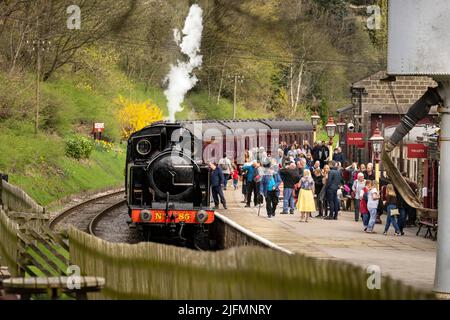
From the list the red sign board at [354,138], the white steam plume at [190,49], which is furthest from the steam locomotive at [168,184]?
the white steam plume at [190,49]

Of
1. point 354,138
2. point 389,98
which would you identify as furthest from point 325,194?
point 389,98

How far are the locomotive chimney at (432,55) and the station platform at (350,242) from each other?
118 cm

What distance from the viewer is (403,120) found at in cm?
1703

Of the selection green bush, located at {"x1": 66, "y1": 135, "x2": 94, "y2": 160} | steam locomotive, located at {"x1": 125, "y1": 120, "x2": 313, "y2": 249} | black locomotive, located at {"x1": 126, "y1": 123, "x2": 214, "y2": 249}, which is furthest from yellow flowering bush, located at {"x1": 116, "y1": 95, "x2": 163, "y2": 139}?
black locomotive, located at {"x1": 126, "y1": 123, "x2": 214, "y2": 249}

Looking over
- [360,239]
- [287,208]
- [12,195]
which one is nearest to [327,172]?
[287,208]

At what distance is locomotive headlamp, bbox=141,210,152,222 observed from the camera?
2559cm

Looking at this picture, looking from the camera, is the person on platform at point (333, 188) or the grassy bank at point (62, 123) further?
the grassy bank at point (62, 123)

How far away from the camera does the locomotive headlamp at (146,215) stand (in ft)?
84.0

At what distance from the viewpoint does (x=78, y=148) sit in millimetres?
46562

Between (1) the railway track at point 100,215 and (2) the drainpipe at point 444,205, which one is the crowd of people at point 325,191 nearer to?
(1) the railway track at point 100,215

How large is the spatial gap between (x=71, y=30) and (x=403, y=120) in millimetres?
38796
